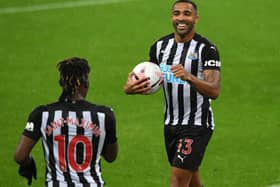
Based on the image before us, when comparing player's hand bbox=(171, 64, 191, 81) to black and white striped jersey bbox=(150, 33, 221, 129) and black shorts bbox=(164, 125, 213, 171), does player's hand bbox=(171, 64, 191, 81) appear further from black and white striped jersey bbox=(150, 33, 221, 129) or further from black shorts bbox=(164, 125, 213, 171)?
black shorts bbox=(164, 125, 213, 171)

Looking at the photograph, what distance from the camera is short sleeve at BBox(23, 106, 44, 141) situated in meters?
8.47

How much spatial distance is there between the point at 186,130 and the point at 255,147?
13.9 ft

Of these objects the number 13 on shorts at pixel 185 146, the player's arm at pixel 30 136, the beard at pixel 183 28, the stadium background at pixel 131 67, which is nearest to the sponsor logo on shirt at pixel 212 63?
the beard at pixel 183 28

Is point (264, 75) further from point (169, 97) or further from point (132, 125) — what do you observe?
point (169, 97)

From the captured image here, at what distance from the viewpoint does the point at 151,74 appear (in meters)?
10.4

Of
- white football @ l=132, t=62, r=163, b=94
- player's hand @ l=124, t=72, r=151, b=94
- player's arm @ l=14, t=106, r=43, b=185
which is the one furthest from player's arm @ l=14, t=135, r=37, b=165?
white football @ l=132, t=62, r=163, b=94

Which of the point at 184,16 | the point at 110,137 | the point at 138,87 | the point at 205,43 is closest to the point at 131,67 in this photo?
the point at 205,43

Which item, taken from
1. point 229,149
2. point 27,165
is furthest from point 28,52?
point 27,165

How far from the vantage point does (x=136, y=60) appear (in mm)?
20172

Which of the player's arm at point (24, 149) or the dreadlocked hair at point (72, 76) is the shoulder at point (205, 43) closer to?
the dreadlocked hair at point (72, 76)

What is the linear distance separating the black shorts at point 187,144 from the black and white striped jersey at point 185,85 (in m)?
0.06

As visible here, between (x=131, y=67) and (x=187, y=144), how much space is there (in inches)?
355

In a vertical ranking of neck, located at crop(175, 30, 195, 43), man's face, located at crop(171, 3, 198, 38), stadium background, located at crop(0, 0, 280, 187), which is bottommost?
stadium background, located at crop(0, 0, 280, 187)

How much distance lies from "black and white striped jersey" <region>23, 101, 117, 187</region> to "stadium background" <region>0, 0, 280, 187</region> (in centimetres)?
466
